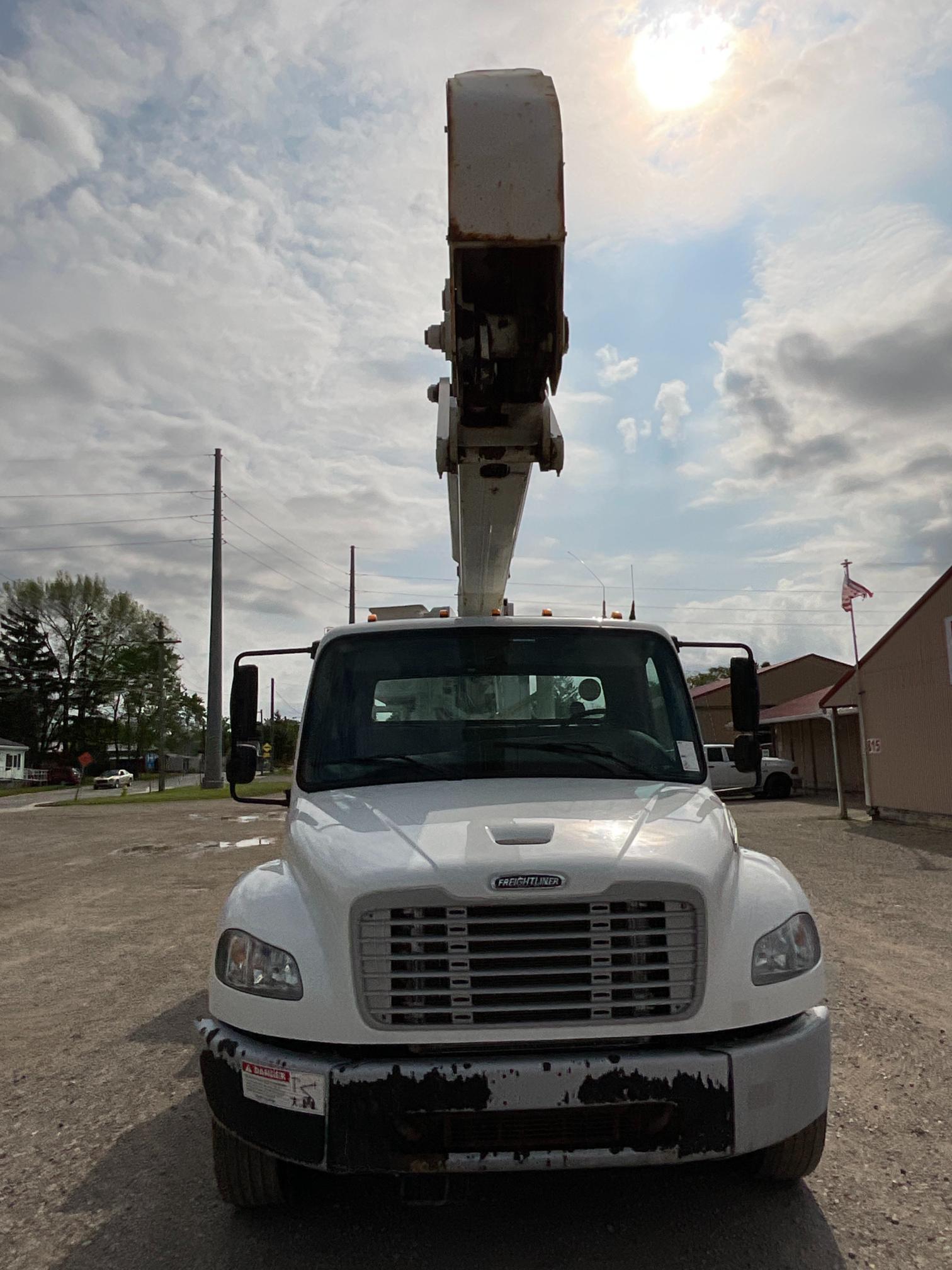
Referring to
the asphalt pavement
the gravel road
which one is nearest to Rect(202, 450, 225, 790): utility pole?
the asphalt pavement

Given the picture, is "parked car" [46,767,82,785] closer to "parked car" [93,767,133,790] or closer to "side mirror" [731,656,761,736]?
"parked car" [93,767,133,790]

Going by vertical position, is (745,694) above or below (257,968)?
above

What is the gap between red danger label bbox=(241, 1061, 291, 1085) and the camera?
2.98 m

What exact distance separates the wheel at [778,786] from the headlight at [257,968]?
85.4ft

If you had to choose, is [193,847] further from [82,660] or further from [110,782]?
[82,660]

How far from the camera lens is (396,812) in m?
3.62

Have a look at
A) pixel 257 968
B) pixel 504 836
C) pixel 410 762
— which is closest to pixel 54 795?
pixel 410 762

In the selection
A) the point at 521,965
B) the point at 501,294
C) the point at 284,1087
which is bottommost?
the point at 284,1087

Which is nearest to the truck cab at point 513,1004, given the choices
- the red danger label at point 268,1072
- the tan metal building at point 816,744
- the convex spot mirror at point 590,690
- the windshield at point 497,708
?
the red danger label at point 268,1072

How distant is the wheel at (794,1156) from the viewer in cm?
329

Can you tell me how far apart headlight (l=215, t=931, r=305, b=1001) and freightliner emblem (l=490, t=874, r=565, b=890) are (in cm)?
69

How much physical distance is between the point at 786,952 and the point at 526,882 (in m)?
0.93

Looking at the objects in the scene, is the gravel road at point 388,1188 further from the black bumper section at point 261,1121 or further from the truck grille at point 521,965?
the truck grille at point 521,965

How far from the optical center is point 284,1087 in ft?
9.76
